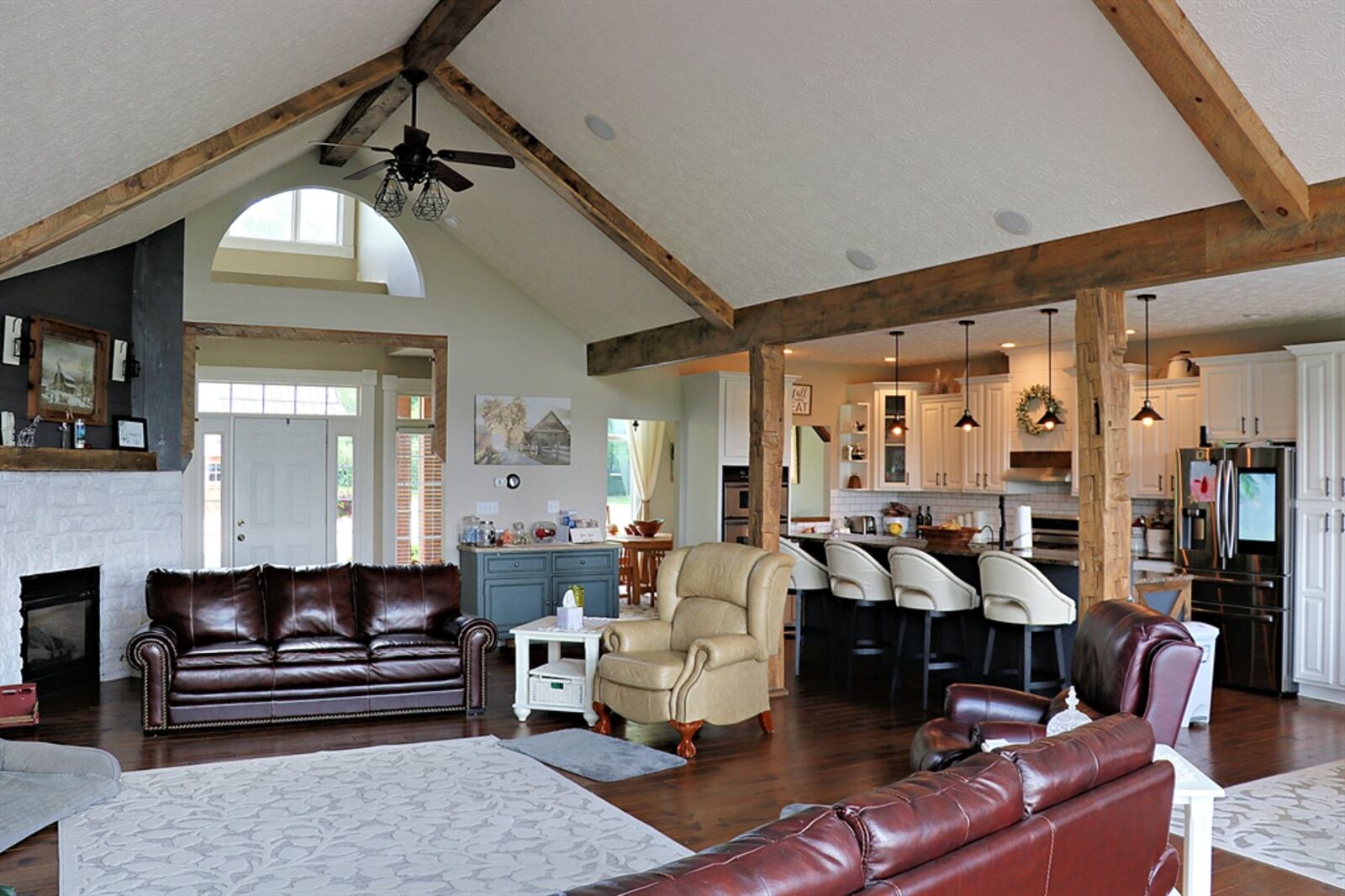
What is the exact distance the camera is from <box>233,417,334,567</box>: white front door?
10133mm

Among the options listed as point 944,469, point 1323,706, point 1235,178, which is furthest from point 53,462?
point 1323,706

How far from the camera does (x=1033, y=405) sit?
368 inches

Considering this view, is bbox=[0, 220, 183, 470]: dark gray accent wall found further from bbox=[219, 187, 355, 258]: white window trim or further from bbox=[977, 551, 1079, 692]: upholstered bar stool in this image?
bbox=[977, 551, 1079, 692]: upholstered bar stool

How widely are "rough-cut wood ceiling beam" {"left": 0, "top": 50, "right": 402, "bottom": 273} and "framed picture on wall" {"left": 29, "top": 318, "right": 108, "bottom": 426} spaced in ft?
4.89

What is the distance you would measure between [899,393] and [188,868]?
828 centimetres

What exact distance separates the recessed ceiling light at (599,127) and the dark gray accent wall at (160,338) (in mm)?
3831

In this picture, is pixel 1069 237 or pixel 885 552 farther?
pixel 885 552

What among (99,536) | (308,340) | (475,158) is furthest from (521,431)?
(475,158)

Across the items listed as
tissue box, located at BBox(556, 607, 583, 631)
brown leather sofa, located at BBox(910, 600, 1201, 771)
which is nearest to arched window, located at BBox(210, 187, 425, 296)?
tissue box, located at BBox(556, 607, 583, 631)

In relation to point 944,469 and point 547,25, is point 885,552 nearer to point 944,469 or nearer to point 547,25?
point 944,469

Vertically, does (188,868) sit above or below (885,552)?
below

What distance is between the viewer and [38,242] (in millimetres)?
5426

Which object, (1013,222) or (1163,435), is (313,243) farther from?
(1163,435)

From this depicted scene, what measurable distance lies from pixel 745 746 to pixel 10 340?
5237 mm
